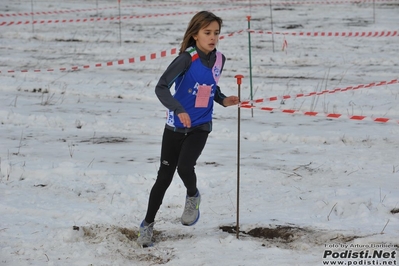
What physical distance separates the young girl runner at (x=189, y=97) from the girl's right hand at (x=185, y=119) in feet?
0.27

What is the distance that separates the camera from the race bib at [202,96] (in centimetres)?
519

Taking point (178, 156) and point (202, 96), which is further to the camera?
point (178, 156)

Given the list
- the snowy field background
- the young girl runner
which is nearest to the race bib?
the young girl runner

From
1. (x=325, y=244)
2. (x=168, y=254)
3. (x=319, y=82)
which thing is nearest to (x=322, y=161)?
(x=325, y=244)

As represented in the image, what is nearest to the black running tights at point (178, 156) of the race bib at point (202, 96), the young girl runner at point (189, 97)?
the young girl runner at point (189, 97)

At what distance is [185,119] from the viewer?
487 cm

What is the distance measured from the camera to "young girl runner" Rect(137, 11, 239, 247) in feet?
16.6

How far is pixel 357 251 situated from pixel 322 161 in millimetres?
3042

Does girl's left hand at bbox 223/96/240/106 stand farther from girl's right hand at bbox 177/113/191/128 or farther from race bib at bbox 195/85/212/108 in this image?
girl's right hand at bbox 177/113/191/128

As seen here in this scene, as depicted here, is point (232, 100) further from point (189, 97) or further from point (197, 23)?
point (197, 23)

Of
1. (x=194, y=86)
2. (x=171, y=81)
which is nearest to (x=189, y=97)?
(x=194, y=86)

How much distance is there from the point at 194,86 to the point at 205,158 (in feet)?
10.9

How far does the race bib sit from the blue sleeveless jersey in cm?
2

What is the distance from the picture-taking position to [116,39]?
19.4 metres
